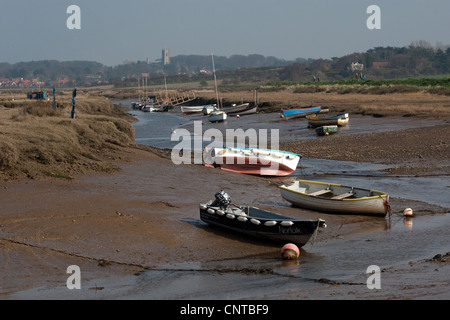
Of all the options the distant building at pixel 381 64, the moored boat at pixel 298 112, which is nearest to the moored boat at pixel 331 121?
the moored boat at pixel 298 112

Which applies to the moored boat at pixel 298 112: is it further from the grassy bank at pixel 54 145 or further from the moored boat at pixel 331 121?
the grassy bank at pixel 54 145

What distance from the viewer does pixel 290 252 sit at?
13.8 m

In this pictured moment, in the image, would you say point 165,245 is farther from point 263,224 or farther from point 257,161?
point 257,161

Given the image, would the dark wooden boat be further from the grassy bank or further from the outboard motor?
the grassy bank

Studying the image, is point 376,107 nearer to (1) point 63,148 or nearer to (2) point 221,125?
(2) point 221,125

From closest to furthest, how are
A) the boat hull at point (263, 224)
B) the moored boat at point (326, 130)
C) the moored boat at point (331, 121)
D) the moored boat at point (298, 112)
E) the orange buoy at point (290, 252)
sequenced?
the orange buoy at point (290, 252) → the boat hull at point (263, 224) → the moored boat at point (326, 130) → the moored boat at point (331, 121) → the moored boat at point (298, 112)

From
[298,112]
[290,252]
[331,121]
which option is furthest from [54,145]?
[298,112]

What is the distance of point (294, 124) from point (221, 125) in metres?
8.94

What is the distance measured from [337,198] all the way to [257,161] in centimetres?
803

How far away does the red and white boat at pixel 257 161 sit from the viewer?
26641mm

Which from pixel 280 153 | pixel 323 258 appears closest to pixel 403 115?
pixel 280 153

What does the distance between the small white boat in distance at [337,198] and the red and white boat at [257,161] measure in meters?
6.13

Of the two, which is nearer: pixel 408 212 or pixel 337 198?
pixel 408 212

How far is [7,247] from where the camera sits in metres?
13.2
